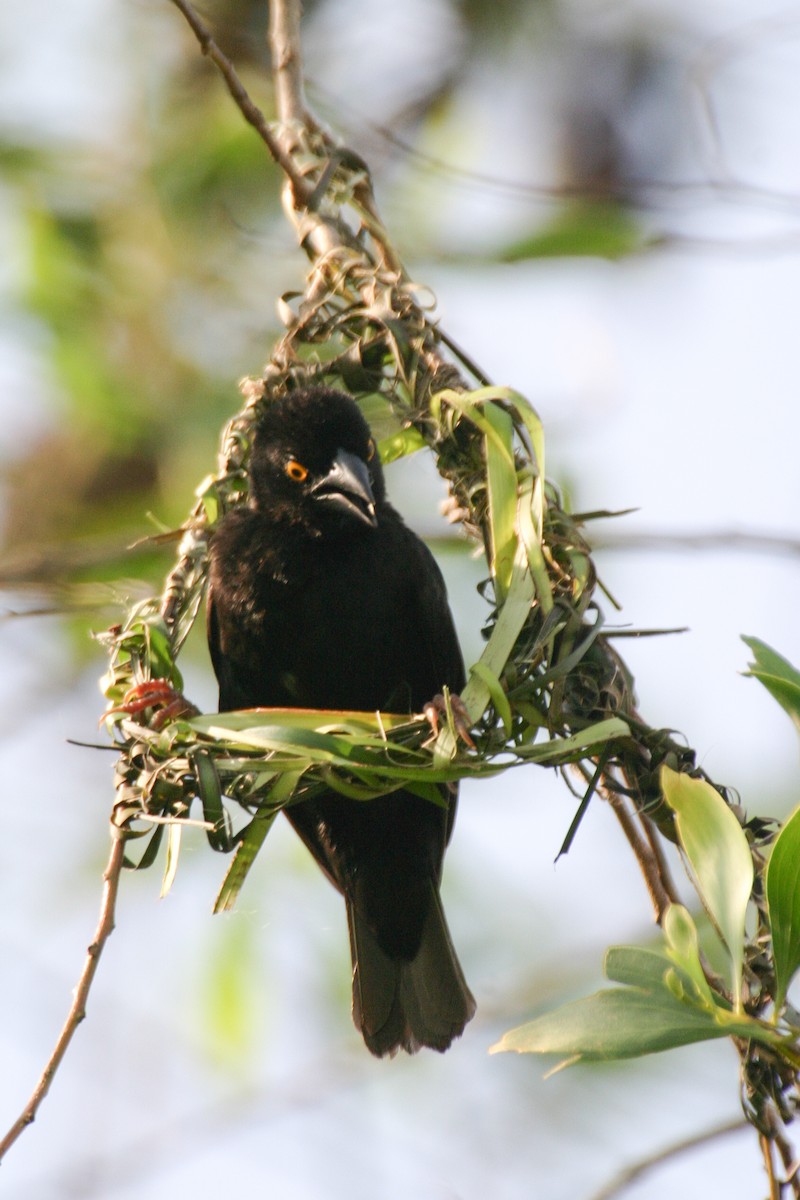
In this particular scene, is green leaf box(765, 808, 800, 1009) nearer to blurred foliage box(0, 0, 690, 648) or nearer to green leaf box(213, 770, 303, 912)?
green leaf box(213, 770, 303, 912)

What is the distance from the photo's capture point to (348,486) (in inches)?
127

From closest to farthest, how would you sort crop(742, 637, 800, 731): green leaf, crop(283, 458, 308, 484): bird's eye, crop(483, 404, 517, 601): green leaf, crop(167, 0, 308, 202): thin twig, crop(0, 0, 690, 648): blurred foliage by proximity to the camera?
crop(742, 637, 800, 731): green leaf → crop(483, 404, 517, 601): green leaf → crop(167, 0, 308, 202): thin twig → crop(283, 458, 308, 484): bird's eye → crop(0, 0, 690, 648): blurred foliage

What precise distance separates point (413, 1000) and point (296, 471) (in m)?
1.28

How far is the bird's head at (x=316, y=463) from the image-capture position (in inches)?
127

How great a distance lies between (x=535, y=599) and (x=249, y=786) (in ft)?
1.95

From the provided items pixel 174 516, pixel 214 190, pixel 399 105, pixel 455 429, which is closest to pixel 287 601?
pixel 455 429

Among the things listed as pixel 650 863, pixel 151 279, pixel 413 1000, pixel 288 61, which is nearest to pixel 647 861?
pixel 650 863

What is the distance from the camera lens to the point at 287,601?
11.0ft

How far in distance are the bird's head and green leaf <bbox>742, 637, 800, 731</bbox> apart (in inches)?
47.7

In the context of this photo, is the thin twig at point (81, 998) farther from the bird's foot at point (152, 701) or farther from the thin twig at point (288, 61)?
the thin twig at point (288, 61)

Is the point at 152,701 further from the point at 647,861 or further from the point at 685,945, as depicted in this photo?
the point at 685,945

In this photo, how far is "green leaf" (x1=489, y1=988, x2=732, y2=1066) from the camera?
1.83 metres

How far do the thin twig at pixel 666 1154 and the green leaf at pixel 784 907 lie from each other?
0.67 metres

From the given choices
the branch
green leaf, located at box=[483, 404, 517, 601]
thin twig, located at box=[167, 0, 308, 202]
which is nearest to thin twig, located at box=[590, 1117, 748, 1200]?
the branch
